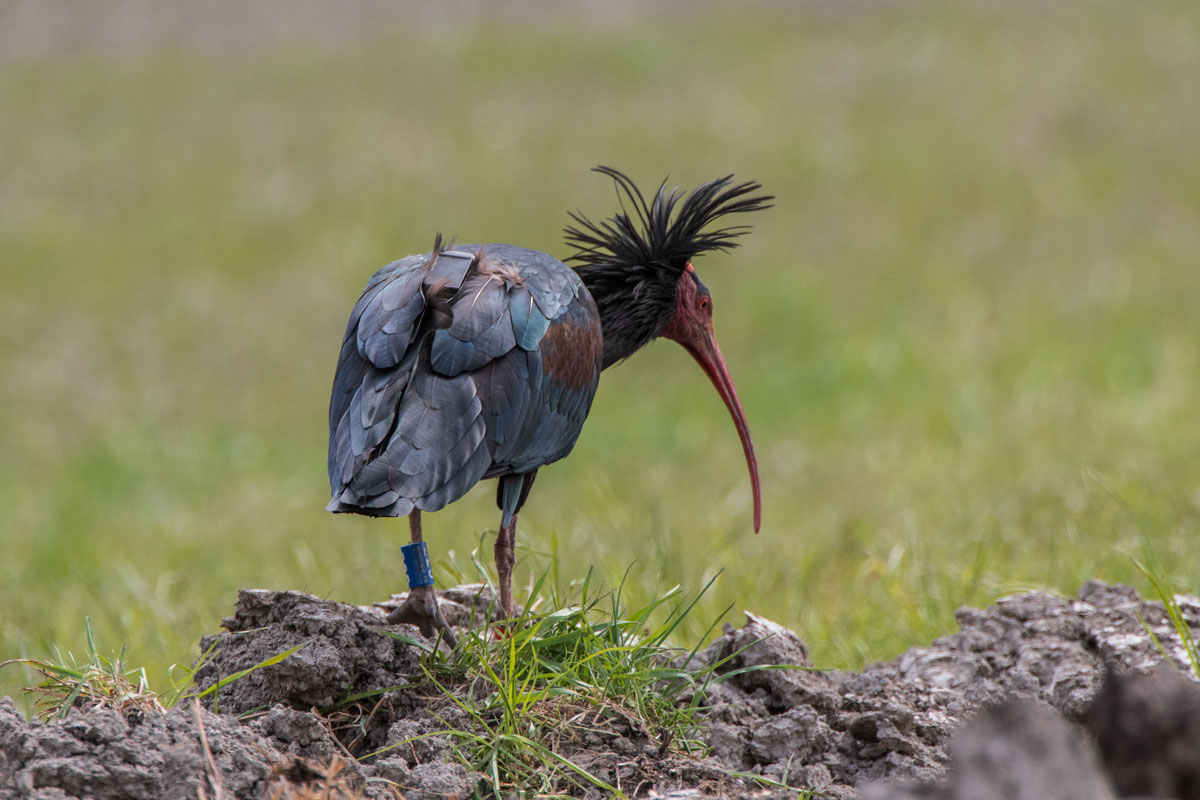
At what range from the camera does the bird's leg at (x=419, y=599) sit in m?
3.18

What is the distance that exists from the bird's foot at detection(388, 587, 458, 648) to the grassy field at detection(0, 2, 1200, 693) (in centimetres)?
Result: 31

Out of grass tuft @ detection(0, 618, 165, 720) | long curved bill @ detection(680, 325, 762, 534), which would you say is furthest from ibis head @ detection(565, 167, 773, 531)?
grass tuft @ detection(0, 618, 165, 720)

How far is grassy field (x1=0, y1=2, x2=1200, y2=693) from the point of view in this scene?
556cm

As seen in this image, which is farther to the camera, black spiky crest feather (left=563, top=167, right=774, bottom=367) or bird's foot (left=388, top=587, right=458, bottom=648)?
black spiky crest feather (left=563, top=167, right=774, bottom=367)

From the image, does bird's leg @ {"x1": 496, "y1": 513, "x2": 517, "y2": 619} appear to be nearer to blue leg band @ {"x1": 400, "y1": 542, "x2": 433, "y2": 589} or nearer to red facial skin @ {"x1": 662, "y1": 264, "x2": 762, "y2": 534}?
blue leg band @ {"x1": 400, "y1": 542, "x2": 433, "y2": 589}

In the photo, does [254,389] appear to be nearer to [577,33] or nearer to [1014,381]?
[1014,381]

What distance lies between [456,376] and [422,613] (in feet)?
1.95

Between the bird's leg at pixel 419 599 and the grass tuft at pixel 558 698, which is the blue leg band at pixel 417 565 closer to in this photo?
the bird's leg at pixel 419 599

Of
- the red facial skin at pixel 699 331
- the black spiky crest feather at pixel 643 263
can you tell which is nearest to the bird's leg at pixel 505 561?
the black spiky crest feather at pixel 643 263

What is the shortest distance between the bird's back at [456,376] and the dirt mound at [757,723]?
40 centimetres

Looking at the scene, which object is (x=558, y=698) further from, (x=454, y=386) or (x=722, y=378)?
(x=722, y=378)

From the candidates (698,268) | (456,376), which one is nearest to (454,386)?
(456,376)

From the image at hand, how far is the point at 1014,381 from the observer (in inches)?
336

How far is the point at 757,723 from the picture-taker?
3158 mm
